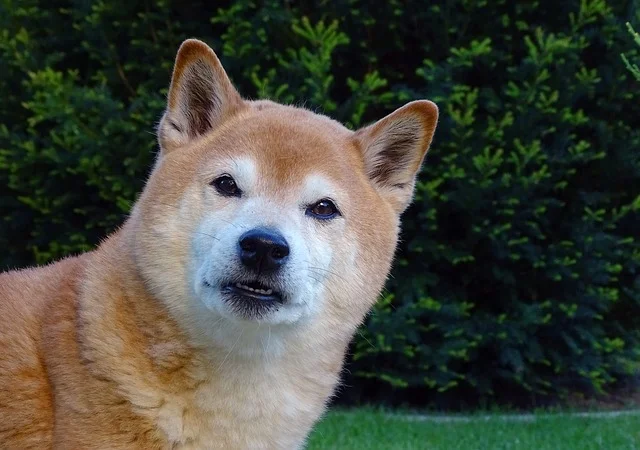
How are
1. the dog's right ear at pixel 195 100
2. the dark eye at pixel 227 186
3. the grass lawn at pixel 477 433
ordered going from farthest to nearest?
the grass lawn at pixel 477 433 < the dog's right ear at pixel 195 100 < the dark eye at pixel 227 186

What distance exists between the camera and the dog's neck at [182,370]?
3188 mm

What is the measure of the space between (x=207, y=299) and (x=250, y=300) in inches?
6.5

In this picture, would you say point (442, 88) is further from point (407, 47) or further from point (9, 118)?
point (9, 118)

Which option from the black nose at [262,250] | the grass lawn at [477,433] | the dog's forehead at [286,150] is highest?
the dog's forehead at [286,150]

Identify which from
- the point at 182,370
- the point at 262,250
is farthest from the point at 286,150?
the point at 182,370

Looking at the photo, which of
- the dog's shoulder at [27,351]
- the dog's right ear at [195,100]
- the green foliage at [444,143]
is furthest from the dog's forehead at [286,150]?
the green foliage at [444,143]

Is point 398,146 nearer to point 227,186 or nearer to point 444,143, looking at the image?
point 227,186

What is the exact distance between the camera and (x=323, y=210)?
3576mm

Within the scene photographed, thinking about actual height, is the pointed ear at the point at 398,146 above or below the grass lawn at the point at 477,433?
above

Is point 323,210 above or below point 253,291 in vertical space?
above

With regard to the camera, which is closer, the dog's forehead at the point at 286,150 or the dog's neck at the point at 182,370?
the dog's neck at the point at 182,370

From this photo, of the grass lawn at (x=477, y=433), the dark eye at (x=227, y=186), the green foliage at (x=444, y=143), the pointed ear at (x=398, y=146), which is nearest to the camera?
the dark eye at (x=227, y=186)

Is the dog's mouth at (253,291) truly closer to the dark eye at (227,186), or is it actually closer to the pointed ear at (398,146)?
the dark eye at (227,186)

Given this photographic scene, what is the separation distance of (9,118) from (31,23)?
2.99ft
